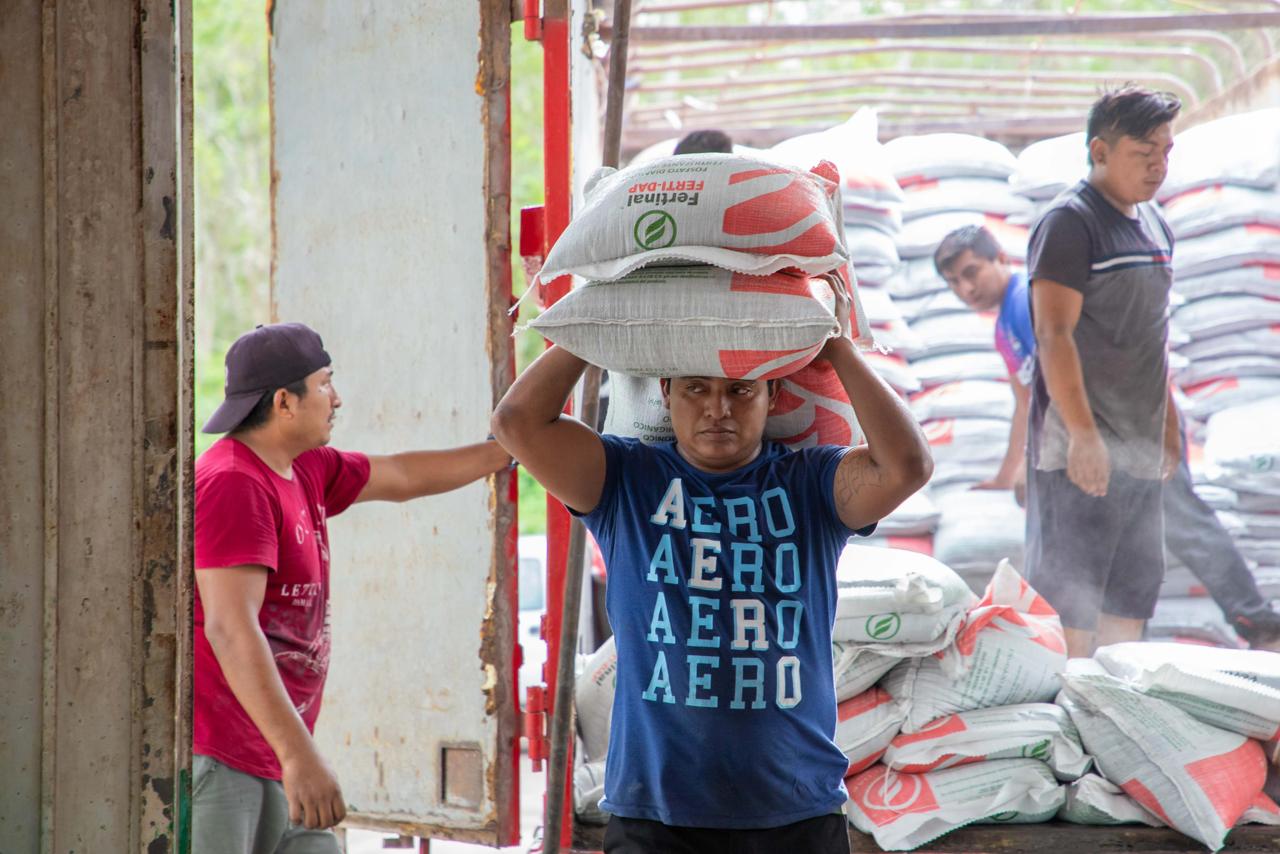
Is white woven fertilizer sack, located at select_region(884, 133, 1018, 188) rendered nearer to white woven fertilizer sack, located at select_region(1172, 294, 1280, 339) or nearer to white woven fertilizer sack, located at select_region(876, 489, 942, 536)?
white woven fertilizer sack, located at select_region(1172, 294, 1280, 339)

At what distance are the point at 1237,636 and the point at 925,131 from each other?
218 centimetres

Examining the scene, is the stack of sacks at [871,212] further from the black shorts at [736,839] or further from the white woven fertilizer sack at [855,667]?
the black shorts at [736,839]

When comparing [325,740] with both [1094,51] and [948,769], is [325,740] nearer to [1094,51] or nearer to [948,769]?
[948,769]

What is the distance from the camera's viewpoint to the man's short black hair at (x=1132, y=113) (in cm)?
344

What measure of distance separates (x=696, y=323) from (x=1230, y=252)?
9.55 feet

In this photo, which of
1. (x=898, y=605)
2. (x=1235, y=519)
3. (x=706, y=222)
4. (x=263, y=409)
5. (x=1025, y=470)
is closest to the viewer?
(x=706, y=222)

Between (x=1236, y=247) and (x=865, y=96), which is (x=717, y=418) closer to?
(x=1236, y=247)

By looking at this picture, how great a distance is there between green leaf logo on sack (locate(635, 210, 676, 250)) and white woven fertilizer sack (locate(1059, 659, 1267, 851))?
1.63 metres

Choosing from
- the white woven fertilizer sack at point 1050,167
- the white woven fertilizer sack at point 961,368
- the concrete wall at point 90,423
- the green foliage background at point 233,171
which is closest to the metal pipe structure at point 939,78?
the white woven fertilizer sack at point 1050,167

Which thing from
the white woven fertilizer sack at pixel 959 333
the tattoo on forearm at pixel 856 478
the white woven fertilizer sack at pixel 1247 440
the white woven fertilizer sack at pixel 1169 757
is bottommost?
the white woven fertilizer sack at pixel 1169 757

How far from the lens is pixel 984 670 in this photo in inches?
114

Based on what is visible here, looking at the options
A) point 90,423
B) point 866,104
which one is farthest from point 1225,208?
point 90,423

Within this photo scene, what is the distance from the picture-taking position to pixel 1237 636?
3.76 m

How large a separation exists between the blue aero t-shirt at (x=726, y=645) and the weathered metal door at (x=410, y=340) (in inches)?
30.1
